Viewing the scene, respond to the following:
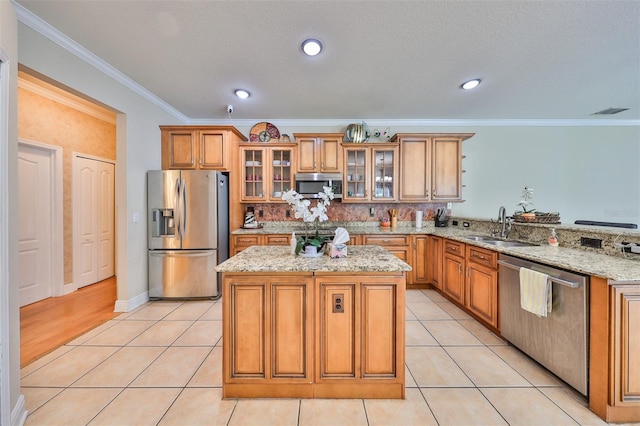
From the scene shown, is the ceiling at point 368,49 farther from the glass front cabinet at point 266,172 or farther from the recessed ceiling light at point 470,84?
the glass front cabinet at point 266,172

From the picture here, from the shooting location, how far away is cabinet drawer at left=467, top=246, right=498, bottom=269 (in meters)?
2.33

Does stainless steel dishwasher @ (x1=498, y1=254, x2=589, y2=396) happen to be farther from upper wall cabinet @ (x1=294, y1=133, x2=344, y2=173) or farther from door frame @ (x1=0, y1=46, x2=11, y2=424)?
door frame @ (x1=0, y1=46, x2=11, y2=424)

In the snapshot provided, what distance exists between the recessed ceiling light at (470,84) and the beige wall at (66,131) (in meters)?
5.10

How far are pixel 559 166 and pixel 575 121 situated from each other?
79 cm

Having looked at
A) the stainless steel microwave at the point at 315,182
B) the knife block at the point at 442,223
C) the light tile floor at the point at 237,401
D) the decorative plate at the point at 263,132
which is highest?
the decorative plate at the point at 263,132

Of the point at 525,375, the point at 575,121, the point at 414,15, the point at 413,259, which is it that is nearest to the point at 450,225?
the point at 413,259

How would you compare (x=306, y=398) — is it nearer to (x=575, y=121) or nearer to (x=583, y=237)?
(x=583, y=237)

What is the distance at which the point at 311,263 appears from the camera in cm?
158

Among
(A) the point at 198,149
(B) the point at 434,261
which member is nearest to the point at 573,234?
(B) the point at 434,261

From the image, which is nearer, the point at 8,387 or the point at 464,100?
the point at 8,387

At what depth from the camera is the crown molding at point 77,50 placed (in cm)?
188

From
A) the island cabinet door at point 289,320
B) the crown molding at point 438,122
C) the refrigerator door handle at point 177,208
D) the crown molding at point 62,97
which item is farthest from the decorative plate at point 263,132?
the island cabinet door at point 289,320

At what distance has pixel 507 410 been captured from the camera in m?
1.51

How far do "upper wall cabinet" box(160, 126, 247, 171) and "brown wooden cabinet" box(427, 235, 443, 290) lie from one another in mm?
3211
